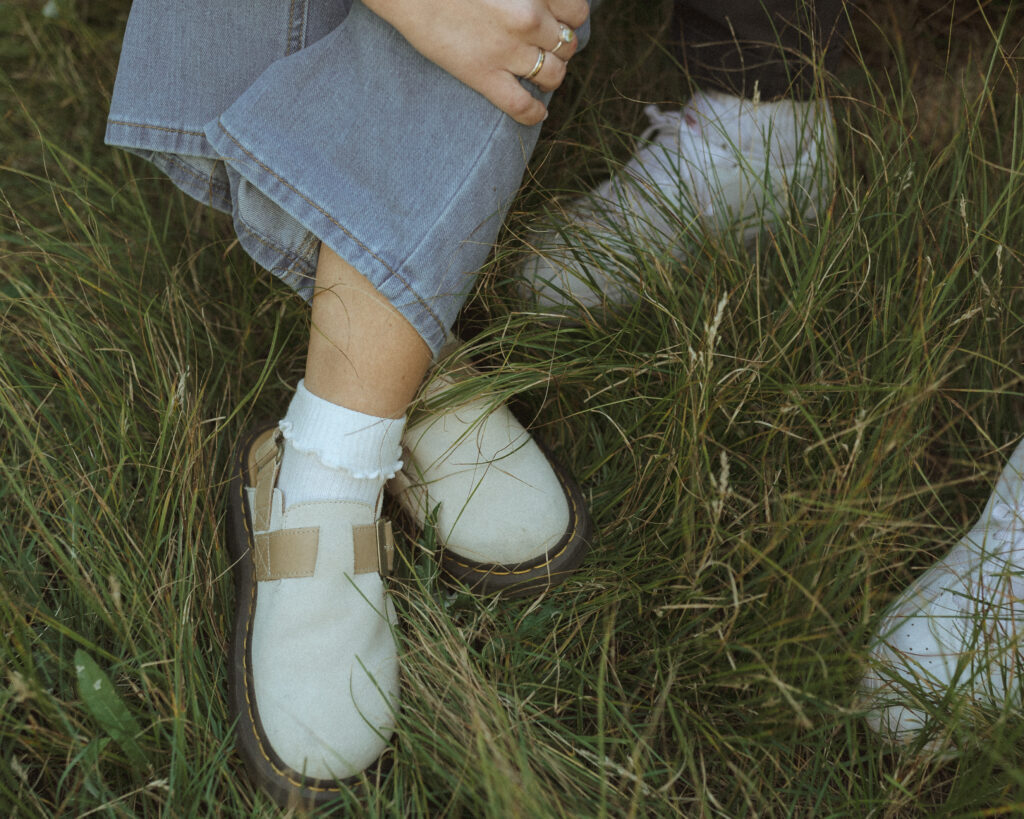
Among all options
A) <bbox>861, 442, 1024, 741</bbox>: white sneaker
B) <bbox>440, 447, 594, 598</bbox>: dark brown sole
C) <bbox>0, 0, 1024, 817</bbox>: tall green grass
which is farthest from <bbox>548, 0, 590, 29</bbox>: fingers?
<bbox>861, 442, 1024, 741</bbox>: white sneaker

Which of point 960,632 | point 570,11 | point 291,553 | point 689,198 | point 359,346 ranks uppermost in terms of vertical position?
point 570,11

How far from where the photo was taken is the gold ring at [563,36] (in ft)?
2.80

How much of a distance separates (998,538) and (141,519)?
3.49 feet

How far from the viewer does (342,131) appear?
32.5 inches

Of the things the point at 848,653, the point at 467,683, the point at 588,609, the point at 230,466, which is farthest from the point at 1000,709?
the point at 230,466

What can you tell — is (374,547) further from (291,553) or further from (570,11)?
(570,11)

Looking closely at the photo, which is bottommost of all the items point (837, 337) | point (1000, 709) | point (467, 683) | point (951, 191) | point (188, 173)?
point (467, 683)

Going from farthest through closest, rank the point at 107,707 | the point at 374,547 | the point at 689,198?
the point at 689,198, the point at 374,547, the point at 107,707

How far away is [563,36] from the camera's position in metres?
0.86

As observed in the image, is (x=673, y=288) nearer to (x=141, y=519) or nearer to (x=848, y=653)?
(x=848, y=653)

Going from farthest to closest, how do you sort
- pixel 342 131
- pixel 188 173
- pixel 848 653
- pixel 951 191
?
pixel 951 191 → pixel 188 173 → pixel 342 131 → pixel 848 653

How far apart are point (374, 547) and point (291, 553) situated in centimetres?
10

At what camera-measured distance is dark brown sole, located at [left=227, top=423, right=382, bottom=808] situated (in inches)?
32.4

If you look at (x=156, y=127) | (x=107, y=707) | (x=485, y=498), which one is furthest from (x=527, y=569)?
(x=156, y=127)
